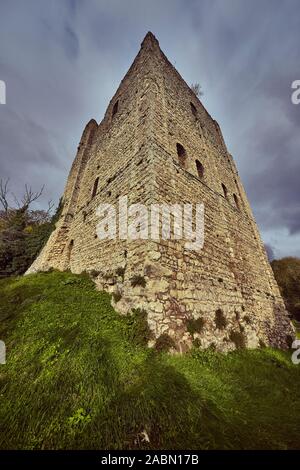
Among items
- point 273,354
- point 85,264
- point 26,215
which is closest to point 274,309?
point 273,354

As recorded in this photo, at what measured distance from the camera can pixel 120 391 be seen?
2758 millimetres

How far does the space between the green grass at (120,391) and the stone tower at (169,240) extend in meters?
0.63

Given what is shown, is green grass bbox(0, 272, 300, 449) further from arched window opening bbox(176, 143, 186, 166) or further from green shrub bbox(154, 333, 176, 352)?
arched window opening bbox(176, 143, 186, 166)

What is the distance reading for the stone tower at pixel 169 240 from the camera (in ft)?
14.4

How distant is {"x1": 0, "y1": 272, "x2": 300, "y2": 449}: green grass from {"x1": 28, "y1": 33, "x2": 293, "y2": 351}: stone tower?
2.06 feet

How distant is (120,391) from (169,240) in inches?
120

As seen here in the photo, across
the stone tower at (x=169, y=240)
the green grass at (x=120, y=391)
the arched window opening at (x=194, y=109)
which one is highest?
the arched window opening at (x=194, y=109)

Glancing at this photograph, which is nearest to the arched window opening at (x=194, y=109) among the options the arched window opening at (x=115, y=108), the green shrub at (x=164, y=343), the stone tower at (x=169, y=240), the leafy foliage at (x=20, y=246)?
the stone tower at (x=169, y=240)

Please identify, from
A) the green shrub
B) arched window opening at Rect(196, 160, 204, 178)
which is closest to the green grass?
the green shrub

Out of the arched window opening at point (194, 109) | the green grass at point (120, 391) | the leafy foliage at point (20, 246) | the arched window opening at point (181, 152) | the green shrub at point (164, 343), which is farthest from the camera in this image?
the leafy foliage at point (20, 246)

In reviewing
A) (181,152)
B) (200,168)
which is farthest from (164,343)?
(200,168)

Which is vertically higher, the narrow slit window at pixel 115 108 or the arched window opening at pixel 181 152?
the narrow slit window at pixel 115 108

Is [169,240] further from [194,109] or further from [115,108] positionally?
[194,109]

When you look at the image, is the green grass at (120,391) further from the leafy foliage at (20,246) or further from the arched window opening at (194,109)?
the arched window opening at (194,109)
